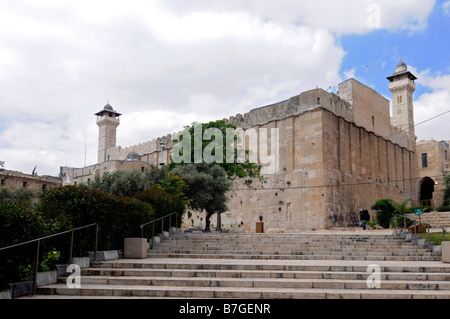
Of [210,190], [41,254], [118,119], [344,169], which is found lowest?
[41,254]

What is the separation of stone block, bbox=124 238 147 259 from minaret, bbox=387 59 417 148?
42634mm

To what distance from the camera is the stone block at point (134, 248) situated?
10492mm

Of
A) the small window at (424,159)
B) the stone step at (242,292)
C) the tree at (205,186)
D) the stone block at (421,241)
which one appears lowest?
the stone step at (242,292)

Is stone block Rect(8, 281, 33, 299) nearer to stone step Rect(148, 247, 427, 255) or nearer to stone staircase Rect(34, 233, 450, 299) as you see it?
stone staircase Rect(34, 233, 450, 299)

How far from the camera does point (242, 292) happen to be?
634cm

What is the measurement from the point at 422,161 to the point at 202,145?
2622 cm

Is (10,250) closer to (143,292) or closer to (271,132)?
(143,292)

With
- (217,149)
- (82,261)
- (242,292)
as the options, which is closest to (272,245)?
(82,261)

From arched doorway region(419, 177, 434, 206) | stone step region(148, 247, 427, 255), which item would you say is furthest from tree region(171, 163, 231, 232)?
arched doorway region(419, 177, 434, 206)

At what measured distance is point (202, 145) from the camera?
998 inches
